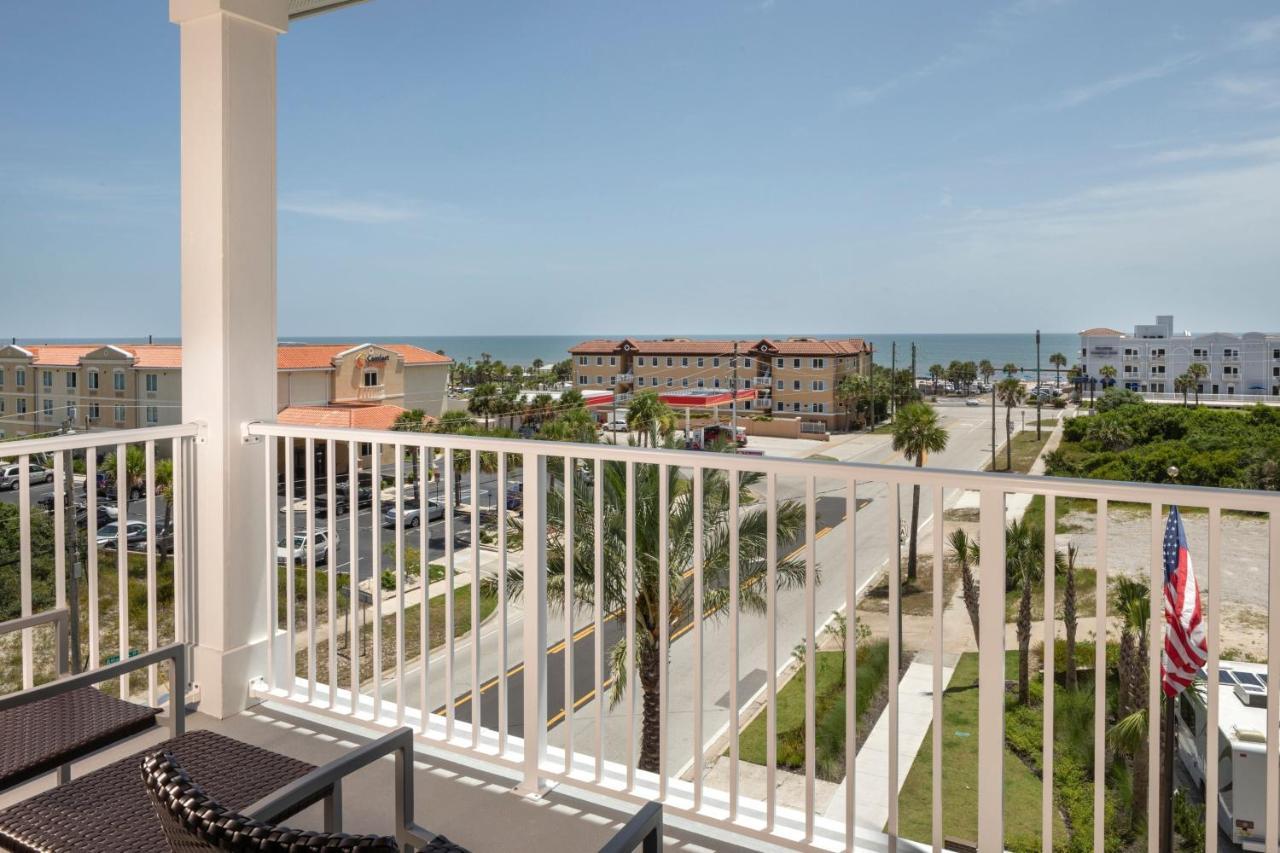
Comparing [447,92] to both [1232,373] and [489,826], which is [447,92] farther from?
[489,826]

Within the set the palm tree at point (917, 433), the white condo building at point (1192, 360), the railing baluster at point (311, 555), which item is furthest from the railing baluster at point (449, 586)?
the white condo building at point (1192, 360)

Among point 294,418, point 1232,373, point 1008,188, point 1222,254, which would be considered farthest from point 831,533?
point 1008,188

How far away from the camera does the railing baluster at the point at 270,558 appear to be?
10.3ft

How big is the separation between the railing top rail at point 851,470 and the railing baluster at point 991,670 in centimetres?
8

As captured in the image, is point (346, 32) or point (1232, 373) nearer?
point (1232, 373)

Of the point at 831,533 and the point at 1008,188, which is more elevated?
the point at 1008,188

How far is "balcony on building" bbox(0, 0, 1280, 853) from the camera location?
2.00 metres

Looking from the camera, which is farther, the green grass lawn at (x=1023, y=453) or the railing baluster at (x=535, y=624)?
the green grass lawn at (x=1023, y=453)

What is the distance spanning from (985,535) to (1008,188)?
5.80 meters

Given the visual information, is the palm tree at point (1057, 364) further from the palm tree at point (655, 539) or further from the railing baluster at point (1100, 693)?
the railing baluster at point (1100, 693)

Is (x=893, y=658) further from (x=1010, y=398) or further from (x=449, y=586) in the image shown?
(x=1010, y=398)

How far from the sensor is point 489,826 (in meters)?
2.36

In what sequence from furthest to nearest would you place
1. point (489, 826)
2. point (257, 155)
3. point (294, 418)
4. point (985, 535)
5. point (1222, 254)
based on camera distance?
point (1222, 254) → point (294, 418) → point (257, 155) → point (489, 826) → point (985, 535)

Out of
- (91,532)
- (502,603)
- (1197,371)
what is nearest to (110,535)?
(91,532)
